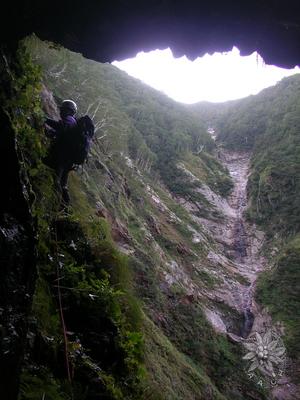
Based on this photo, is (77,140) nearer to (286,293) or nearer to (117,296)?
(117,296)

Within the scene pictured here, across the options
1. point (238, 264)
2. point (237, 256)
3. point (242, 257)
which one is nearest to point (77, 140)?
point (238, 264)

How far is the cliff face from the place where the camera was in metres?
5.00

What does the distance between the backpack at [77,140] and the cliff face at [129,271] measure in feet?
1.55

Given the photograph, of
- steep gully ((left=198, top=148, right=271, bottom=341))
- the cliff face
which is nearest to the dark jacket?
the cliff face

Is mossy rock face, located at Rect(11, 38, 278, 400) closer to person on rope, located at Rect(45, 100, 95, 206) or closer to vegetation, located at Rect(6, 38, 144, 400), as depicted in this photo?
vegetation, located at Rect(6, 38, 144, 400)

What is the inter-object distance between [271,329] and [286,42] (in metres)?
20.0

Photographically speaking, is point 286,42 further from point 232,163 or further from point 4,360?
point 232,163

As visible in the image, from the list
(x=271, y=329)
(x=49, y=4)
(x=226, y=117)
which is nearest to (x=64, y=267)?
(x=49, y=4)

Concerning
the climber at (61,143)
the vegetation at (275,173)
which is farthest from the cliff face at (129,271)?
the vegetation at (275,173)

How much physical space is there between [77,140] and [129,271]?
2548 millimetres

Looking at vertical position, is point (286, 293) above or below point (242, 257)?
above

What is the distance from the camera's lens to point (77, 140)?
6.72m

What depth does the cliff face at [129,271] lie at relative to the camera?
500cm

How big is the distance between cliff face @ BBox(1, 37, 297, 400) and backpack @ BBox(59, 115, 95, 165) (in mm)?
472
